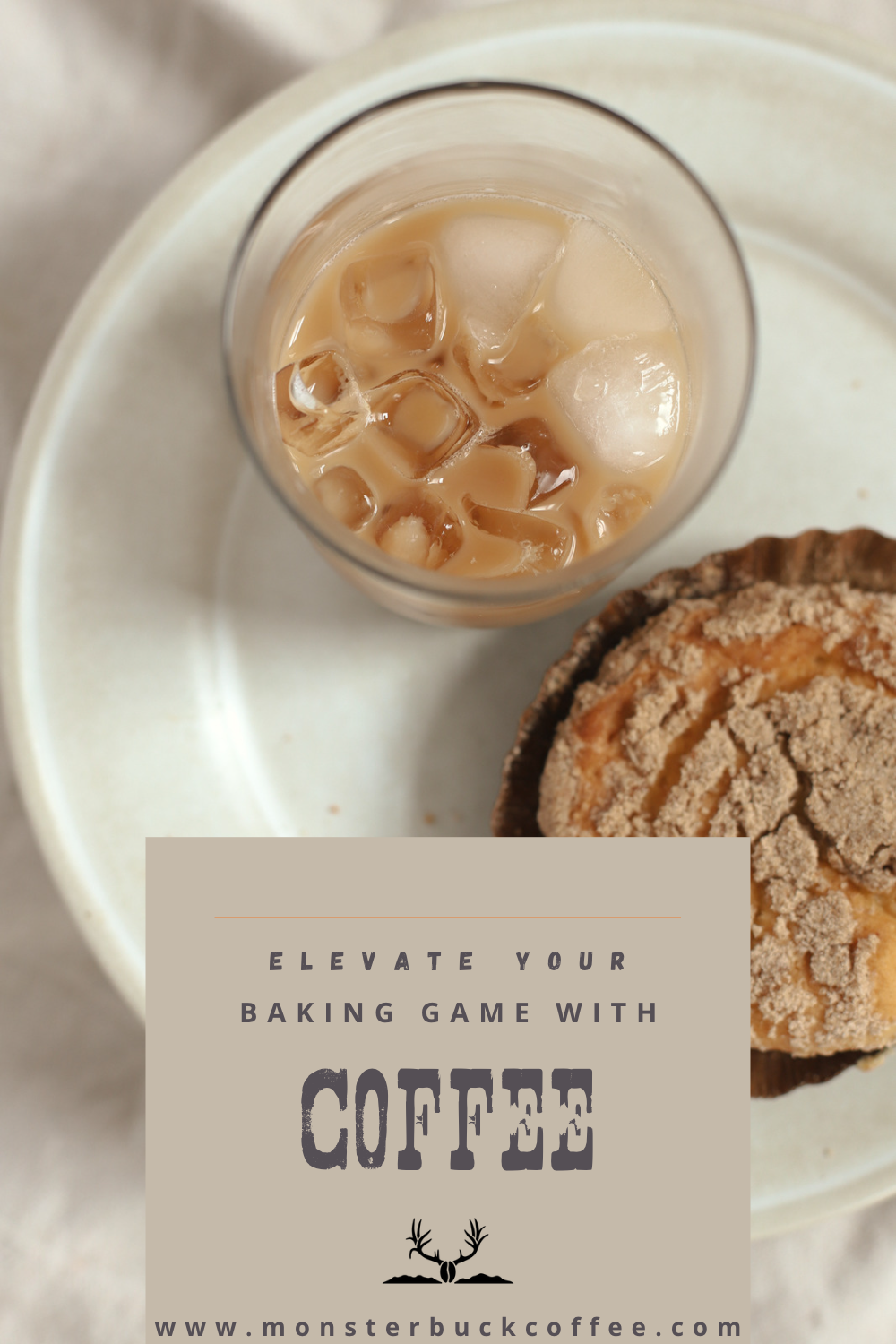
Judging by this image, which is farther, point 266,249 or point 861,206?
point 861,206

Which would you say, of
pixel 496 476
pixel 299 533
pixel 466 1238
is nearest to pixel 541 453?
pixel 496 476

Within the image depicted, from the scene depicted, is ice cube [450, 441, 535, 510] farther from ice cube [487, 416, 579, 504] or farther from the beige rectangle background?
the beige rectangle background

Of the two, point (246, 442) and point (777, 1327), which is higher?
point (246, 442)

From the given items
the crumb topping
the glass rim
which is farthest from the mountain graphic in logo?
the glass rim

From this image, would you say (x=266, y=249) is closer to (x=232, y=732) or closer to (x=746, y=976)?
(x=232, y=732)

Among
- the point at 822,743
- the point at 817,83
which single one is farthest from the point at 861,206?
the point at 822,743

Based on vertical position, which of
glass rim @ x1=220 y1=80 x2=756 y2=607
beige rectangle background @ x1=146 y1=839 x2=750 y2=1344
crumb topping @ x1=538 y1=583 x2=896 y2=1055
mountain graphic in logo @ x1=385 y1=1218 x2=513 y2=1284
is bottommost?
mountain graphic in logo @ x1=385 y1=1218 x2=513 y2=1284

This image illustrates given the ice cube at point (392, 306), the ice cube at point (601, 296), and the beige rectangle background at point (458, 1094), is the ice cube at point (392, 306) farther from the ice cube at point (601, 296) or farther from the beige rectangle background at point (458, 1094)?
the beige rectangle background at point (458, 1094)
